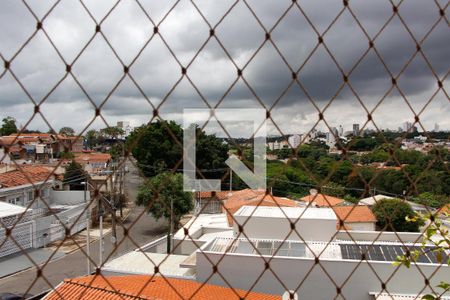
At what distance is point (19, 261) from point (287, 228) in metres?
5.73

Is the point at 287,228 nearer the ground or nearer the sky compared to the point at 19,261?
nearer the sky

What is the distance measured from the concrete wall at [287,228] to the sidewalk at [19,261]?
419 cm

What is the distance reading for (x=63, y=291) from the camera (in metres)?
3.72

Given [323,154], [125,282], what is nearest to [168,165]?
[125,282]

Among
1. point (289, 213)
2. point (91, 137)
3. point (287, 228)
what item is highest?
point (91, 137)

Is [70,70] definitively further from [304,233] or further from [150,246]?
[150,246]

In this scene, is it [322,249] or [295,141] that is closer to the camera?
[295,141]

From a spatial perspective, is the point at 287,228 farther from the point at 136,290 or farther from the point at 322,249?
the point at 136,290

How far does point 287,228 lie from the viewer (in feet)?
21.1

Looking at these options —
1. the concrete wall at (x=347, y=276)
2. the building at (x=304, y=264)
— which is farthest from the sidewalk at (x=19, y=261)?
the concrete wall at (x=347, y=276)

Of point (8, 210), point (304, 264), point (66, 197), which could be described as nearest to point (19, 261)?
point (8, 210)

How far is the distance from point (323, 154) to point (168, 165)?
1200 centimetres

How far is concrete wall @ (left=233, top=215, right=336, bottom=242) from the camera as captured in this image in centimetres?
623

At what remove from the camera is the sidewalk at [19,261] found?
750 cm
